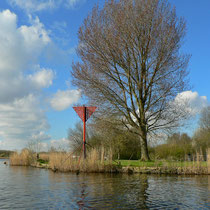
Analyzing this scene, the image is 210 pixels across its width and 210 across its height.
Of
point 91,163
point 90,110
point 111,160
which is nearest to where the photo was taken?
point 91,163

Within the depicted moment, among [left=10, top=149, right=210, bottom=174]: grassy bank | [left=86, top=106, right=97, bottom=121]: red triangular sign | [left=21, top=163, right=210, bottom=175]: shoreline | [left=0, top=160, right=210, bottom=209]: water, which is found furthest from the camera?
[left=86, top=106, right=97, bottom=121]: red triangular sign

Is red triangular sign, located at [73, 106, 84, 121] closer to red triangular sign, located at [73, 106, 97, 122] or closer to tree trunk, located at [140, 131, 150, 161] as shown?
red triangular sign, located at [73, 106, 97, 122]

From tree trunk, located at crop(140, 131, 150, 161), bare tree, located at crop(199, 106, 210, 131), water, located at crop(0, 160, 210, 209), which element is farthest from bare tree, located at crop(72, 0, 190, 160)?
bare tree, located at crop(199, 106, 210, 131)

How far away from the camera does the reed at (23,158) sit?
24.0 metres

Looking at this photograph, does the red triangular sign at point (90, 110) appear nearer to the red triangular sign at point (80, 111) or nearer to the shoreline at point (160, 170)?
the red triangular sign at point (80, 111)

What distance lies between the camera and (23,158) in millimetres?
24141

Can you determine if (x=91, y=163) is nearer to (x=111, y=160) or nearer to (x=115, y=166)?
(x=111, y=160)

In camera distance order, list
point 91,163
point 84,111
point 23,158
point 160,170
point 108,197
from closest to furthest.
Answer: point 108,197
point 160,170
point 91,163
point 84,111
point 23,158

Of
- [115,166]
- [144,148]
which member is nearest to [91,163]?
[115,166]

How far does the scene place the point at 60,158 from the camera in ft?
53.8

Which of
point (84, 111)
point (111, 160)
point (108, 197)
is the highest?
point (84, 111)

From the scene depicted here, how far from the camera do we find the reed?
78.6ft

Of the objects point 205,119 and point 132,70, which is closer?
point 132,70

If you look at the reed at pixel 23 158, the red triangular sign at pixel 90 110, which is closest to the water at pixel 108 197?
the red triangular sign at pixel 90 110
